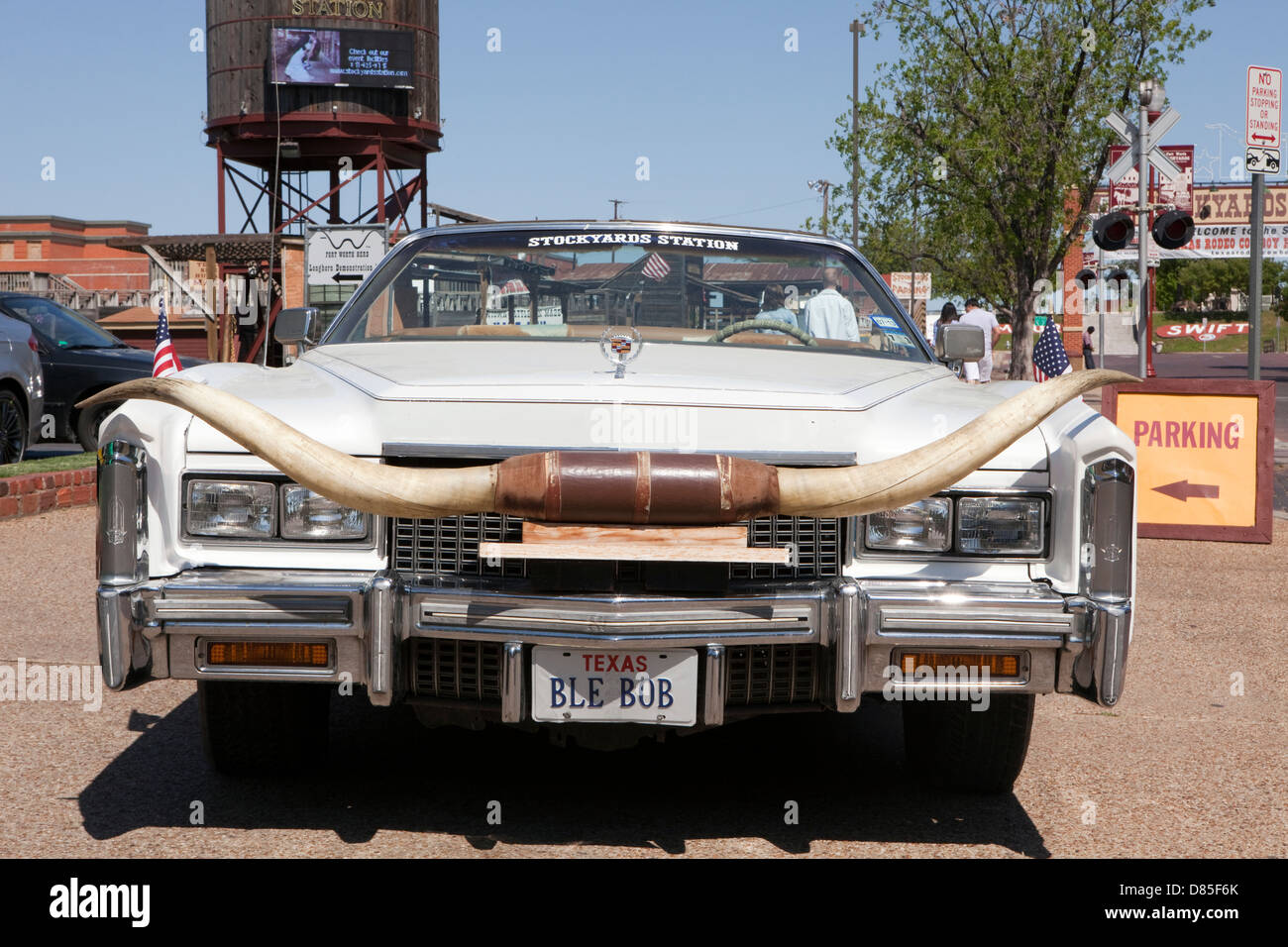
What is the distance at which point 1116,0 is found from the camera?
19.0m

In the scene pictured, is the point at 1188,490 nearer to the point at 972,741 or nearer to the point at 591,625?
the point at 972,741

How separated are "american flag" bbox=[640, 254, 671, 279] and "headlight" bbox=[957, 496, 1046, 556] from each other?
1.93 metres

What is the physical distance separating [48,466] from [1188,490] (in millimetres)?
8744

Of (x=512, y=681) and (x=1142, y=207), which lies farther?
(x=1142, y=207)

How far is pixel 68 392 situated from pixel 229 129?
17.1 metres

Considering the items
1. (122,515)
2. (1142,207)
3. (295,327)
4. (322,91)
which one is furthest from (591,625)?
(322,91)

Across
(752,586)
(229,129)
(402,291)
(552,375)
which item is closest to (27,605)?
(402,291)

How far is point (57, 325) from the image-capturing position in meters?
14.9

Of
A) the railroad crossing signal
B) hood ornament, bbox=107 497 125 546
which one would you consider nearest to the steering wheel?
hood ornament, bbox=107 497 125 546

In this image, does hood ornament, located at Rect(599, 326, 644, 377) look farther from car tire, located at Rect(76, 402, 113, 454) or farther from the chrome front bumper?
car tire, located at Rect(76, 402, 113, 454)

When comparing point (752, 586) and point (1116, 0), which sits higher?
point (1116, 0)

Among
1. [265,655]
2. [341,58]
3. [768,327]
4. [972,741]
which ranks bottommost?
[972,741]
